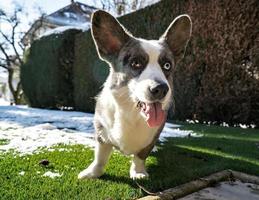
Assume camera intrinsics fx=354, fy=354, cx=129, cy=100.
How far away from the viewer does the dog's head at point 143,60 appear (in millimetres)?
2467

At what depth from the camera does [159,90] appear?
2377 mm

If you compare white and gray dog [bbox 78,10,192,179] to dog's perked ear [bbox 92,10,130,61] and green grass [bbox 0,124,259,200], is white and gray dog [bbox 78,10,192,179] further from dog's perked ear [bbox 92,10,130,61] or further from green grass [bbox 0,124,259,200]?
green grass [bbox 0,124,259,200]

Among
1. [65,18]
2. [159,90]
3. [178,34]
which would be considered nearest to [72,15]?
[65,18]

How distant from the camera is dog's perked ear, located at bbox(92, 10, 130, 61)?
9.37ft

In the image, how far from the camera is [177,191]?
252 cm

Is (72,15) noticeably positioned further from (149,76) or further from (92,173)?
(149,76)

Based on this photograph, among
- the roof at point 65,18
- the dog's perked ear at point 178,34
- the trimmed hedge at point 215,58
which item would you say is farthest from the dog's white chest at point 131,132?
the roof at point 65,18

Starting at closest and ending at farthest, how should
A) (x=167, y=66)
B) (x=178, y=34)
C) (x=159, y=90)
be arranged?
1. (x=159, y=90)
2. (x=167, y=66)
3. (x=178, y=34)

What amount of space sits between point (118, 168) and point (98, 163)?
0.29 meters

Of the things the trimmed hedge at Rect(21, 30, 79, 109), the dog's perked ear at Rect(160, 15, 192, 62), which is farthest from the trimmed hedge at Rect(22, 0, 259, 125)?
the dog's perked ear at Rect(160, 15, 192, 62)

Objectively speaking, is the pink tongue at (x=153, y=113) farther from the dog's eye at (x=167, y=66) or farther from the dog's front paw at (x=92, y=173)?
the dog's front paw at (x=92, y=173)

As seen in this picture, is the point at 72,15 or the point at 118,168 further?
the point at 72,15

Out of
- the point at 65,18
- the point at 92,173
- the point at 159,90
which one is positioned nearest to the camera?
the point at 159,90

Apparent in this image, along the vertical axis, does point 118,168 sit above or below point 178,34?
below
